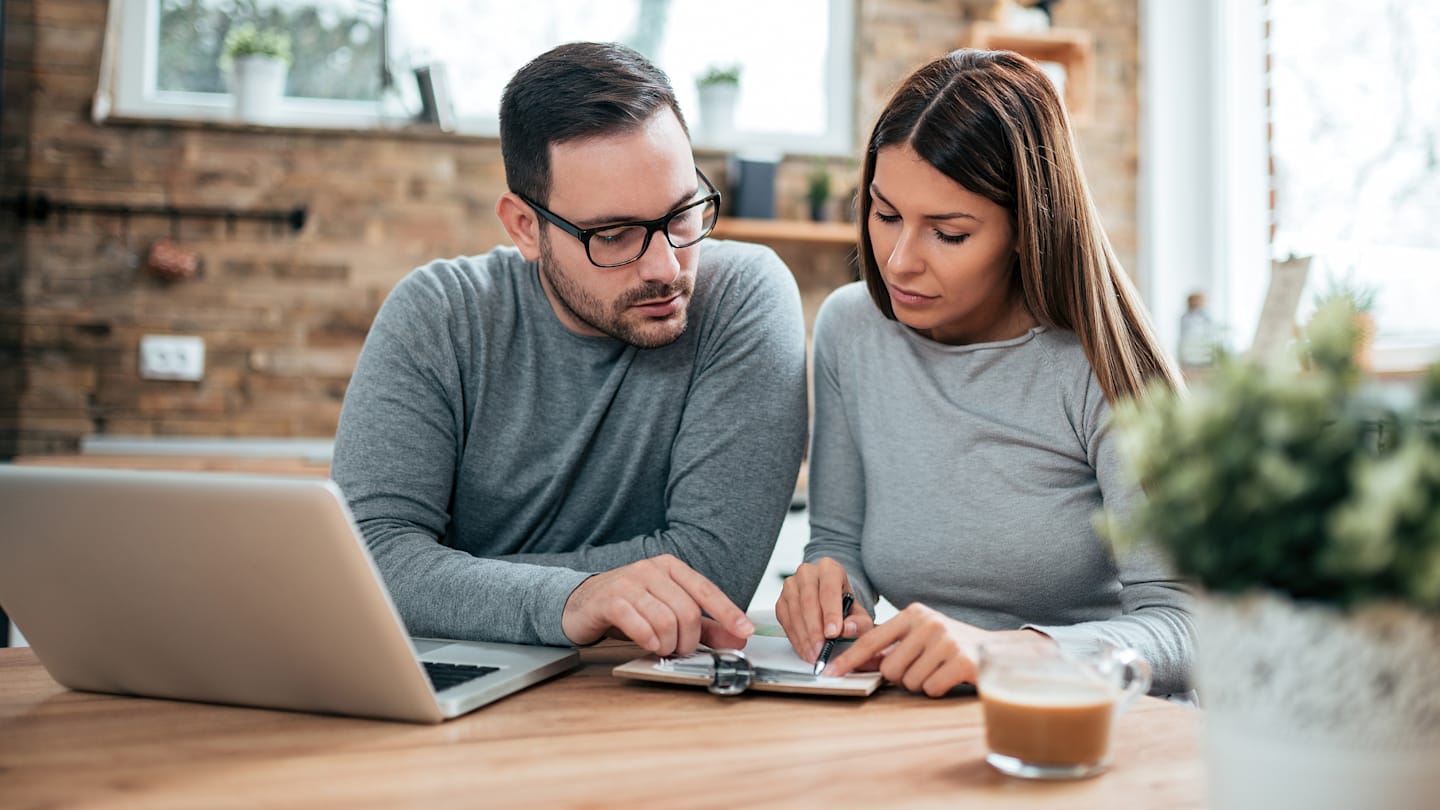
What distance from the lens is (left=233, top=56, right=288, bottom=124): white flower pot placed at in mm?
3113

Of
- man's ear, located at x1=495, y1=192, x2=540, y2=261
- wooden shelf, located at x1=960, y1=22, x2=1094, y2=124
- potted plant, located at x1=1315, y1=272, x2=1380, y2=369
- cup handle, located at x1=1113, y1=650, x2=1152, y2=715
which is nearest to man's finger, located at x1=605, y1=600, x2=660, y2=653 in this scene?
cup handle, located at x1=1113, y1=650, x2=1152, y2=715

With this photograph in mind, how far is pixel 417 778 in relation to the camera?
2.44 ft

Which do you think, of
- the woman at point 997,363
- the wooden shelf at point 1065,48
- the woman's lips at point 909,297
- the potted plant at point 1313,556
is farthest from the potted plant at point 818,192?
the potted plant at point 1313,556

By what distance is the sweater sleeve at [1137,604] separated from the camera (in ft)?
3.50

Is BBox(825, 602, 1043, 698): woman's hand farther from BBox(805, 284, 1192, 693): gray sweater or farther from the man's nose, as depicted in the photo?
the man's nose

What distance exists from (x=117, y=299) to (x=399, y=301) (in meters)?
1.98

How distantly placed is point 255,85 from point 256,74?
3cm

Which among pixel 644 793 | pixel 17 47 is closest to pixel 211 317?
pixel 17 47

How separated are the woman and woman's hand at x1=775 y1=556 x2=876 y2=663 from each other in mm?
266

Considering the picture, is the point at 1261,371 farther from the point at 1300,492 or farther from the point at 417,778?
→ the point at 417,778

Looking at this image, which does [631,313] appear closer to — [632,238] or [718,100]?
[632,238]

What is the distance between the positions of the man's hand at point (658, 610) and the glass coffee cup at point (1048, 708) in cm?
30

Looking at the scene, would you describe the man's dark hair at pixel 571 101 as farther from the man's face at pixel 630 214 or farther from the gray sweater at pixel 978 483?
the gray sweater at pixel 978 483

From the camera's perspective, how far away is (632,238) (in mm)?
1415
